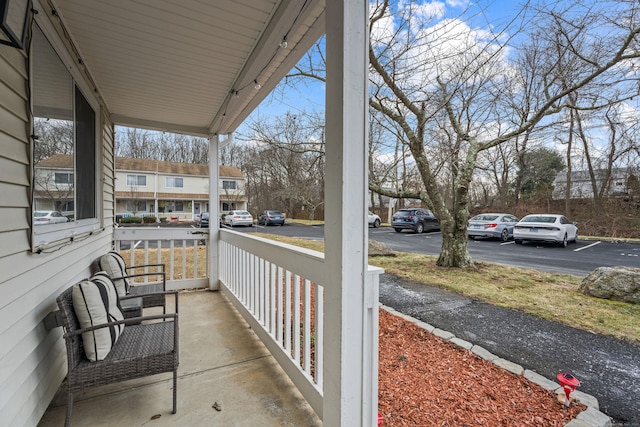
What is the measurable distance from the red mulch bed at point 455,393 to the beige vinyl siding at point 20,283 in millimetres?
1887

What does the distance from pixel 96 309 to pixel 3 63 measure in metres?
1.29

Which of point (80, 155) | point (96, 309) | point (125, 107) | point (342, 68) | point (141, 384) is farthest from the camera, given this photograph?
point (125, 107)

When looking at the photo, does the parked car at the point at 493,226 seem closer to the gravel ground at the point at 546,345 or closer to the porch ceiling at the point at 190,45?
the gravel ground at the point at 546,345

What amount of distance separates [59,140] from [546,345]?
14.7ft

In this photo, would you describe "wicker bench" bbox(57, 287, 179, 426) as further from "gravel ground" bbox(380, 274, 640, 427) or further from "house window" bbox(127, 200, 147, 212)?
"house window" bbox(127, 200, 147, 212)

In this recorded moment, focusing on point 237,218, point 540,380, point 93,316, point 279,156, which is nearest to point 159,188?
point 237,218

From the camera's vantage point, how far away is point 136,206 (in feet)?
56.5

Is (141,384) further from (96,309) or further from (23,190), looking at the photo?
(23,190)

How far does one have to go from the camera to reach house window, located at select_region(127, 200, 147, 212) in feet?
55.0

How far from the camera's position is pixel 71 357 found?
5.15 feet

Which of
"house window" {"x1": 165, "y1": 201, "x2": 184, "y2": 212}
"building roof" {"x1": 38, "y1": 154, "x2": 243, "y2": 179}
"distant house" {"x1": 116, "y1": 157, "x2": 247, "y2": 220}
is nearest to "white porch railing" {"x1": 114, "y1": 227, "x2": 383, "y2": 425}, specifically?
"distant house" {"x1": 116, "y1": 157, "x2": 247, "y2": 220}

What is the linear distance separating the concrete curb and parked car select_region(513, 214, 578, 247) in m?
8.79

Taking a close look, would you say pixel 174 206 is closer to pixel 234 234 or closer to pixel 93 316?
pixel 234 234

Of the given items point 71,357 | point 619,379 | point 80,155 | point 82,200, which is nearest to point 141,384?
point 71,357
